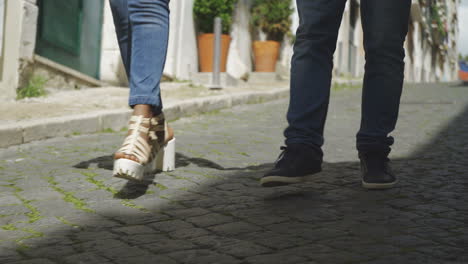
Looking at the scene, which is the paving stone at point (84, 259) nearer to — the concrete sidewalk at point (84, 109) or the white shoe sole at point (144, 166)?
the white shoe sole at point (144, 166)

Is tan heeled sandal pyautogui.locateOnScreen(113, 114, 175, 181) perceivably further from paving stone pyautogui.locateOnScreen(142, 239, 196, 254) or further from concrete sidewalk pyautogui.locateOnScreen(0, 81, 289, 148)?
concrete sidewalk pyautogui.locateOnScreen(0, 81, 289, 148)

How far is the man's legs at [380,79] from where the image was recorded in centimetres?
242

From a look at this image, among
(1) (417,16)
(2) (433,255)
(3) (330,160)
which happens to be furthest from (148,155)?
(1) (417,16)

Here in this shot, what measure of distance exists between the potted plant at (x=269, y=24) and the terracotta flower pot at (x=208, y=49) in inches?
76.1

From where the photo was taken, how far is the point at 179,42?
31.5 ft

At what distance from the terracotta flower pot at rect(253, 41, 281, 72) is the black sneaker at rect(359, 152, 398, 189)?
975 centimetres

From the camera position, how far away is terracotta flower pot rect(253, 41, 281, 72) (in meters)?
12.1

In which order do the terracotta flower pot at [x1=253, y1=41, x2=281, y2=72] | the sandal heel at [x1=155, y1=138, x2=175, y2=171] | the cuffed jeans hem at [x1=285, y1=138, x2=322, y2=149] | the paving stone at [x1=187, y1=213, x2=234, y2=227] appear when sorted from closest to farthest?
the paving stone at [x1=187, y1=213, x2=234, y2=227] < the cuffed jeans hem at [x1=285, y1=138, x2=322, y2=149] < the sandal heel at [x1=155, y1=138, x2=175, y2=171] < the terracotta flower pot at [x1=253, y1=41, x2=281, y2=72]

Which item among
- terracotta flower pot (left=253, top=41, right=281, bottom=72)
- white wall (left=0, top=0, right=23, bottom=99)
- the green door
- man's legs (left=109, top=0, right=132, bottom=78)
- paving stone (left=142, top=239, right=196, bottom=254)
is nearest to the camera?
paving stone (left=142, top=239, right=196, bottom=254)

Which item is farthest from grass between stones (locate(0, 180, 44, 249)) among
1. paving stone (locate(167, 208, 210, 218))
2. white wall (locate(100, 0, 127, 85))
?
white wall (locate(100, 0, 127, 85))

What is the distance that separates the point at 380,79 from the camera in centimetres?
247

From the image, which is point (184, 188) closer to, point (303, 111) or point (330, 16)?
point (303, 111)

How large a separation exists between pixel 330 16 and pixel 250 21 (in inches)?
389

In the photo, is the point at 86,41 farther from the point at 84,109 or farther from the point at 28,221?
the point at 28,221
